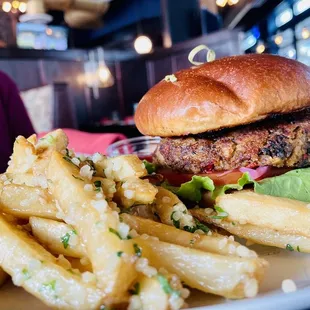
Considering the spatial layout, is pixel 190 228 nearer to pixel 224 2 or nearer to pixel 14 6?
pixel 14 6

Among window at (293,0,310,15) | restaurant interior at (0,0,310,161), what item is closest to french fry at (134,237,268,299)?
Result: restaurant interior at (0,0,310,161)

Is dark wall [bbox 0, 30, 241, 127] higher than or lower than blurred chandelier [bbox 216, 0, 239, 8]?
lower

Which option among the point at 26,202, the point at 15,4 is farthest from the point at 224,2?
the point at 26,202

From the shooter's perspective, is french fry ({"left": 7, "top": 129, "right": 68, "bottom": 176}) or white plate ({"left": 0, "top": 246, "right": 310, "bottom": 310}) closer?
white plate ({"left": 0, "top": 246, "right": 310, "bottom": 310})

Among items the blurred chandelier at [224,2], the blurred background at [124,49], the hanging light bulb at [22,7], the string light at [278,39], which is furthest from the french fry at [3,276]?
the string light at [278,39]

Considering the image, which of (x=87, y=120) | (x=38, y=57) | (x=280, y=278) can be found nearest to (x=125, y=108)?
(x=87, y=120)

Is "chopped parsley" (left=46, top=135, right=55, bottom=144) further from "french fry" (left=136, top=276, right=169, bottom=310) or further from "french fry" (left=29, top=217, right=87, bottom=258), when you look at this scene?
"french fry" (left=136, top=276, right=169, bottom=310)

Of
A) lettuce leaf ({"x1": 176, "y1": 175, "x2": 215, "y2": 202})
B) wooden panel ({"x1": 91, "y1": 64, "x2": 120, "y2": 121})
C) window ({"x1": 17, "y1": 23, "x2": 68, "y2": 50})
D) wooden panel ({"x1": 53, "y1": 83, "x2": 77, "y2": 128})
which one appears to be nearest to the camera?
lettuce leaf ({"x1": 176, "y1": 175, "x2": 215, "y2": 202})
